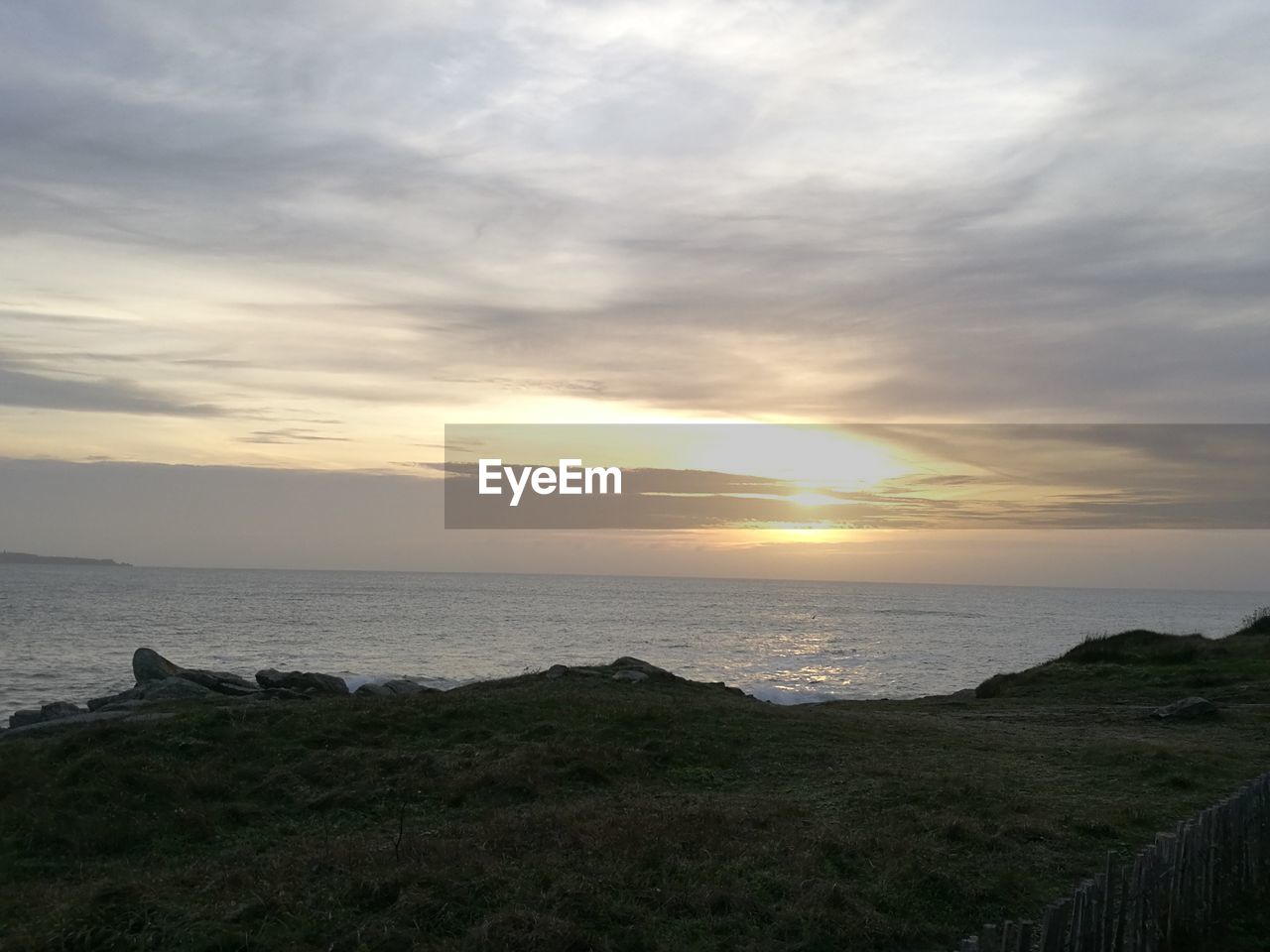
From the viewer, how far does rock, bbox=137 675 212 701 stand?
24062mm

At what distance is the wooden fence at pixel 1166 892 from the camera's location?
6.85 metres

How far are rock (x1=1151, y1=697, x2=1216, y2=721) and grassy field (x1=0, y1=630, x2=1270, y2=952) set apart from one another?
97 cm

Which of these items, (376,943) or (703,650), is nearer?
(376,943)

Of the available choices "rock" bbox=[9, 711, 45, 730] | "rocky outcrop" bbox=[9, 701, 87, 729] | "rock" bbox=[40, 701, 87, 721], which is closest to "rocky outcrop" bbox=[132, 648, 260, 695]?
"rock" bbox=[40, 701, 87, 721]

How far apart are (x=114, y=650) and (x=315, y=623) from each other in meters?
31.3

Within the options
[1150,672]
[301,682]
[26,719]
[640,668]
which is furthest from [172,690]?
[1150,672]

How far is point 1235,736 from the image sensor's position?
2097 centimetres

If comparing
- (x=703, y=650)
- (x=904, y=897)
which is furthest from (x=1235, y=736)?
(x=703, y=650)

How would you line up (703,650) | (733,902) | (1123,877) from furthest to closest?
(703,650) → (733,902) → (1123,877)

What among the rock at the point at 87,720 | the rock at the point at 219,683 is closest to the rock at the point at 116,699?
the rock at the point at 219,683

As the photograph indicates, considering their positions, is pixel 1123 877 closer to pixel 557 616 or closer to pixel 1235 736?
pixel 1235 736

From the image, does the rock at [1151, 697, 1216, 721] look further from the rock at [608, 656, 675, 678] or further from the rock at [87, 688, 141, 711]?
the rock at [87, 688, 141, 711]

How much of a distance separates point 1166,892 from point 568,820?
6648mm

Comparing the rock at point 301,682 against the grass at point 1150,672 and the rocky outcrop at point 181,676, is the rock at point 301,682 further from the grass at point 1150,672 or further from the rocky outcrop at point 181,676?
the grass at point 1150,672
